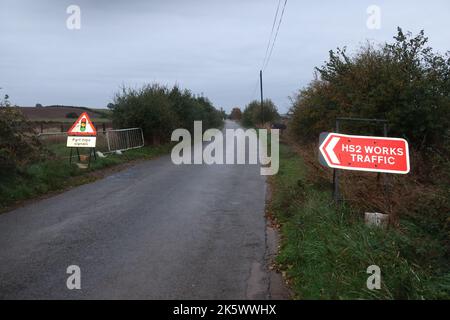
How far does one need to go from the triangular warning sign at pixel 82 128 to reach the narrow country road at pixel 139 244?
4.21 metres

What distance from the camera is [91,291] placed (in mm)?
5312

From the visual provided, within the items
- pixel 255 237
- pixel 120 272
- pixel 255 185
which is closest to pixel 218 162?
pixel 255 185

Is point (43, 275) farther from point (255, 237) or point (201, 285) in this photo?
point (255, 237)

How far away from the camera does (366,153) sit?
300 inches

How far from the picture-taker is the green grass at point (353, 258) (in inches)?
192

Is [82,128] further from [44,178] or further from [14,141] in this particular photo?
[14,141]

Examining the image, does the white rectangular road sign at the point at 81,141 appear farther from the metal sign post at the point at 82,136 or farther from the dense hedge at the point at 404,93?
the dense hedge at the point at 404,93

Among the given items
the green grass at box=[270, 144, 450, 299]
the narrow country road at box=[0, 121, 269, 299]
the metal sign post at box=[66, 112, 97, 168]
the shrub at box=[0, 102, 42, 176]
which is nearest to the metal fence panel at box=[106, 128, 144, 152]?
the metal sign post at box=[66, 112, 97, 168]

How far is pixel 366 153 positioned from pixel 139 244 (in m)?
3.85

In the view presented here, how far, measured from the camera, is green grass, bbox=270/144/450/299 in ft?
16.0

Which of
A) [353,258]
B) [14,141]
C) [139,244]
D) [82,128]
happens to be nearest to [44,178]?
[14,141]

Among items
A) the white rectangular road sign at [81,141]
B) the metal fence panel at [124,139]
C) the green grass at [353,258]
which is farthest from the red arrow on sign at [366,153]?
the metal fence panel at [124,139]

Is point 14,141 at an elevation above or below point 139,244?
above

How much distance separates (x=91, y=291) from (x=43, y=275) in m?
0.92
